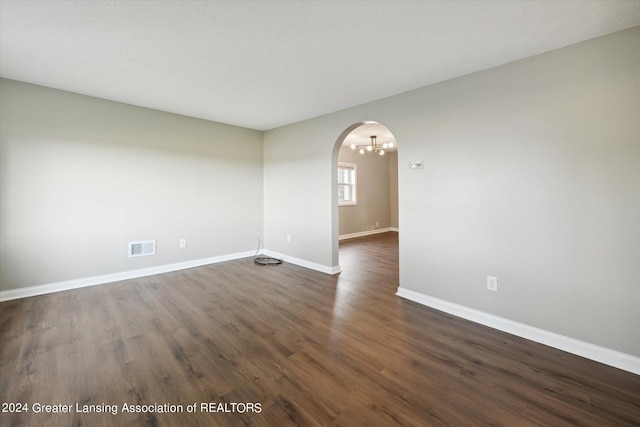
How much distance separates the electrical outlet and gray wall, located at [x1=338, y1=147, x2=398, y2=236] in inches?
182

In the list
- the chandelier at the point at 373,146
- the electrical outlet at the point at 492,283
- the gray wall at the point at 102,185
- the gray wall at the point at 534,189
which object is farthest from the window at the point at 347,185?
the electrical outlet at the point at 492,283

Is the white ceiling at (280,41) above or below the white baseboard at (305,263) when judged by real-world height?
above

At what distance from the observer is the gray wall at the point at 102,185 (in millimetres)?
2896

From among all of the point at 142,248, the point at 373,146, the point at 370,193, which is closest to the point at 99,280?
the point at 142,248

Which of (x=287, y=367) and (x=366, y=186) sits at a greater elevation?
(x=366, y=186)

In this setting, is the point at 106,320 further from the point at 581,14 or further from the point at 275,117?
the point at 581,14

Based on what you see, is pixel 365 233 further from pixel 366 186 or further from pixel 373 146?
pixel 373 146

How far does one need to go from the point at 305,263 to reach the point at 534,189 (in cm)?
319

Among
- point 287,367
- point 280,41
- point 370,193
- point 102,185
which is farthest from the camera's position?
point 370,193

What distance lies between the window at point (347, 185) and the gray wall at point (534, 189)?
387 cm

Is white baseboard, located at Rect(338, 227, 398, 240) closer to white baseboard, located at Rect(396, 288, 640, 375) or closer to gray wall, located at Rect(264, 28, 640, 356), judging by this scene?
gray wall, located at Rect(264, 28, 640, 356)

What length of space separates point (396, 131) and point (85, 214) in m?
4.15

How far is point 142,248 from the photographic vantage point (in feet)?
12.3

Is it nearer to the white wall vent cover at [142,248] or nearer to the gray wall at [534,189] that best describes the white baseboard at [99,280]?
the white wall vent cover at [142,248]
